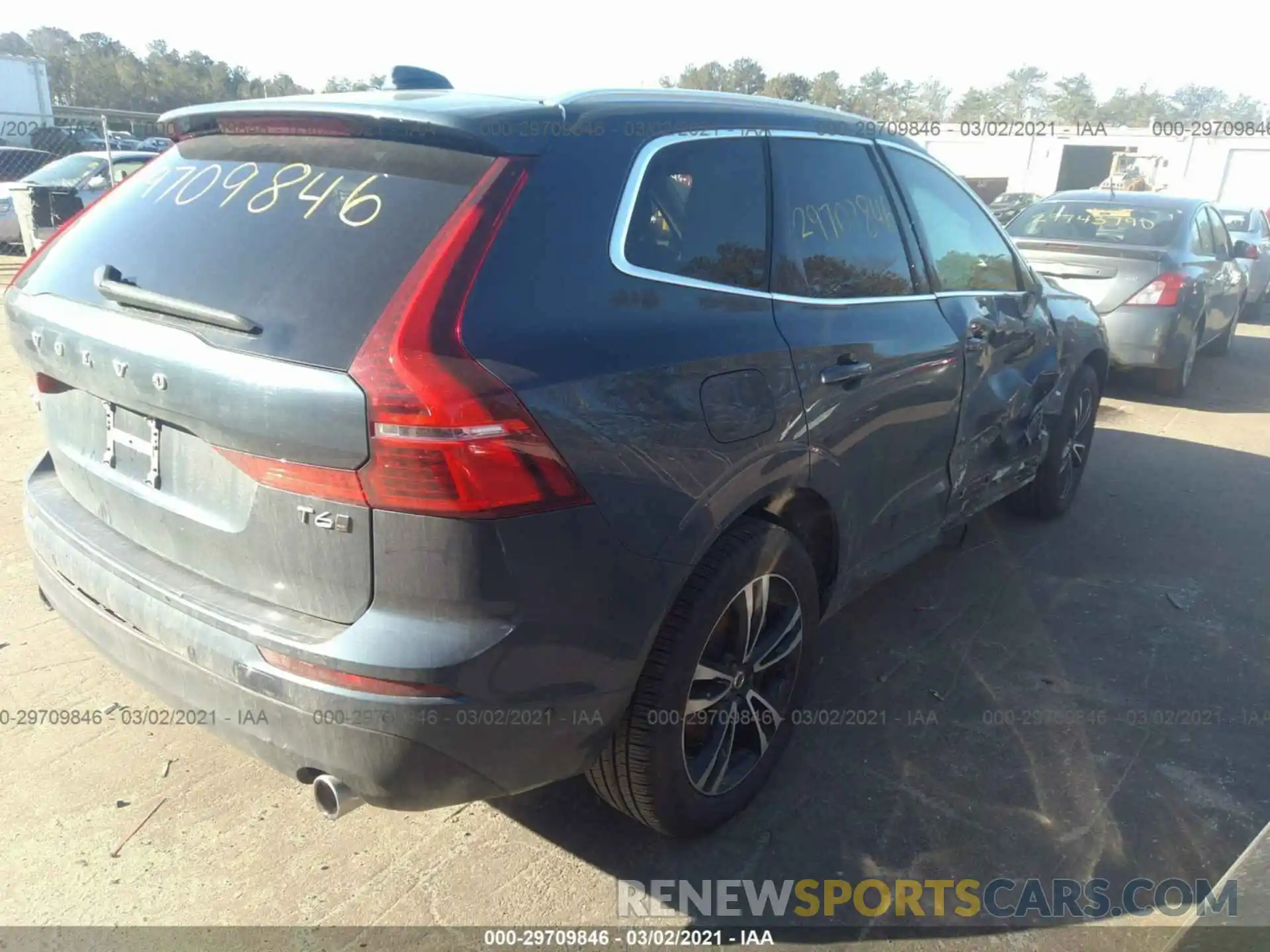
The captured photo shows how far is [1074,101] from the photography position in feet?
247

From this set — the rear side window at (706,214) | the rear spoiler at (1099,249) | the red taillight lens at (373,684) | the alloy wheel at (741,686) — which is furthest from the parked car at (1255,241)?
the red taillight lens at (373,684)

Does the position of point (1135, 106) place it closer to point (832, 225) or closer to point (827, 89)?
point (827, 89)

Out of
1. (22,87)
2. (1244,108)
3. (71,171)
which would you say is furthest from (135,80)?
(1244,108)

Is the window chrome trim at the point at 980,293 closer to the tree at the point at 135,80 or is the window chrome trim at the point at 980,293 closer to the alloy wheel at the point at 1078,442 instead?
the alloy wheel at the point at 1078,442

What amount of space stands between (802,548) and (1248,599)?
2.80 meters

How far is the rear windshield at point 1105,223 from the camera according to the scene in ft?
26.6

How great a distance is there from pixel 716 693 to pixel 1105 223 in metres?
7.49

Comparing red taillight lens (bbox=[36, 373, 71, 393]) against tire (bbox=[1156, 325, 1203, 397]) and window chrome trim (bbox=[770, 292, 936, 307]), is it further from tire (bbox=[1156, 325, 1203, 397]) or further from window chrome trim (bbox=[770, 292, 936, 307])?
tire (bbox=[1156, 325, 1203, 397])

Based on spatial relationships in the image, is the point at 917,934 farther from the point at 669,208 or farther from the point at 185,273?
the point at 185,273

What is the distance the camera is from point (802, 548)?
109 inches

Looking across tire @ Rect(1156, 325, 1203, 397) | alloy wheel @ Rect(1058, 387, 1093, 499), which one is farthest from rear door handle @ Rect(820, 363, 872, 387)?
tire @ Rect(1156, 325, 1203, 397)

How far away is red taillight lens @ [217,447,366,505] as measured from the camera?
1879 millimetres

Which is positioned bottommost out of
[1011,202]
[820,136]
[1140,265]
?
[1011,202]

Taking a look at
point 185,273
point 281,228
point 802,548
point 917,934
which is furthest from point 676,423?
point 917,934
